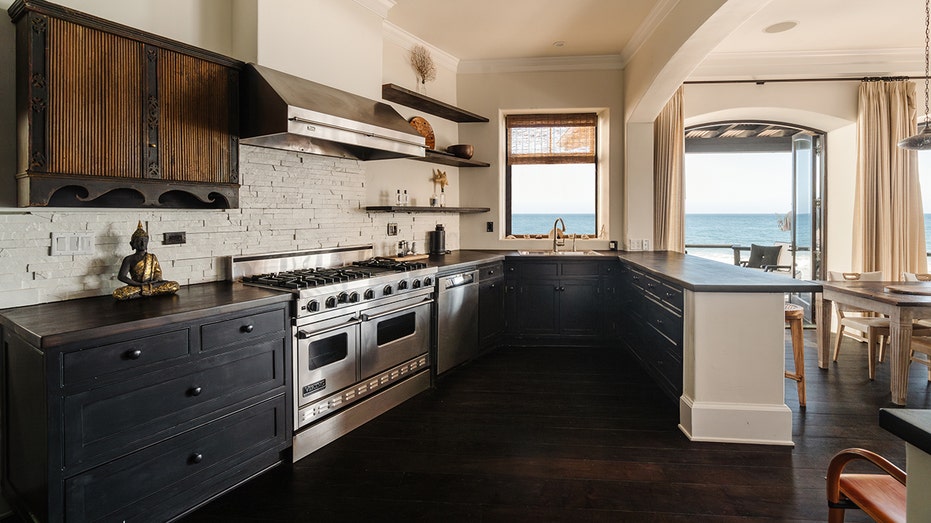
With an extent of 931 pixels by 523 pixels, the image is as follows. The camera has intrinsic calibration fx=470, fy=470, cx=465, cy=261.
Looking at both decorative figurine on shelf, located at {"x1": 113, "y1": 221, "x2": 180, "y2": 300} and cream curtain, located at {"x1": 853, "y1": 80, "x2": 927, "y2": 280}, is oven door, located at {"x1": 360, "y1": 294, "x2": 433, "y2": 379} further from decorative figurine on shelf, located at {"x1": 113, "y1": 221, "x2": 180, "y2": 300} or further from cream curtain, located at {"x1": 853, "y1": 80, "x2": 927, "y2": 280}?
cream curtain, located at {"x1": 853, "y1": 80, "x2": 927, "y2": 280}

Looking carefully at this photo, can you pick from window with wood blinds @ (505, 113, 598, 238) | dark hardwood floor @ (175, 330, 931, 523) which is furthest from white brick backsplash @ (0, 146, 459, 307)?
window with wood blinds @ (505, 113, 598, 238)

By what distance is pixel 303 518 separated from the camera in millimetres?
2031

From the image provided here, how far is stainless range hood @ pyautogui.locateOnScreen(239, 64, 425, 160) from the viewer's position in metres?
2.60

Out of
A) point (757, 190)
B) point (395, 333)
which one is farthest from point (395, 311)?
point (757, 190)

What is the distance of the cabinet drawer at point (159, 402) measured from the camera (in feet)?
5.56

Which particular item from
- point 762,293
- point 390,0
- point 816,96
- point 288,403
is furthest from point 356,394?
point 816,96

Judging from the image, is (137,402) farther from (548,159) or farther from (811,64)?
(811,64)

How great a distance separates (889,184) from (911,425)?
19.0 feet

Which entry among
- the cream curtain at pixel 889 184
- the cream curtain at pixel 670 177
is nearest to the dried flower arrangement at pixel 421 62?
the cream curtain at pixel 670 177

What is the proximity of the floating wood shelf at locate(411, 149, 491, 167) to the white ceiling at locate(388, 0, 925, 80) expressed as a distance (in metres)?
1.17

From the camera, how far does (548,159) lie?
5.60 m

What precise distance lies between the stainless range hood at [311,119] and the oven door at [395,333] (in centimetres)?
112

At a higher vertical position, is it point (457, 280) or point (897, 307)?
point (457, 280)

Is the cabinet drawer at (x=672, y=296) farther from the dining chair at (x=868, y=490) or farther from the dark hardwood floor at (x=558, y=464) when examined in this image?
the dining chair at (x=868, y=490)
